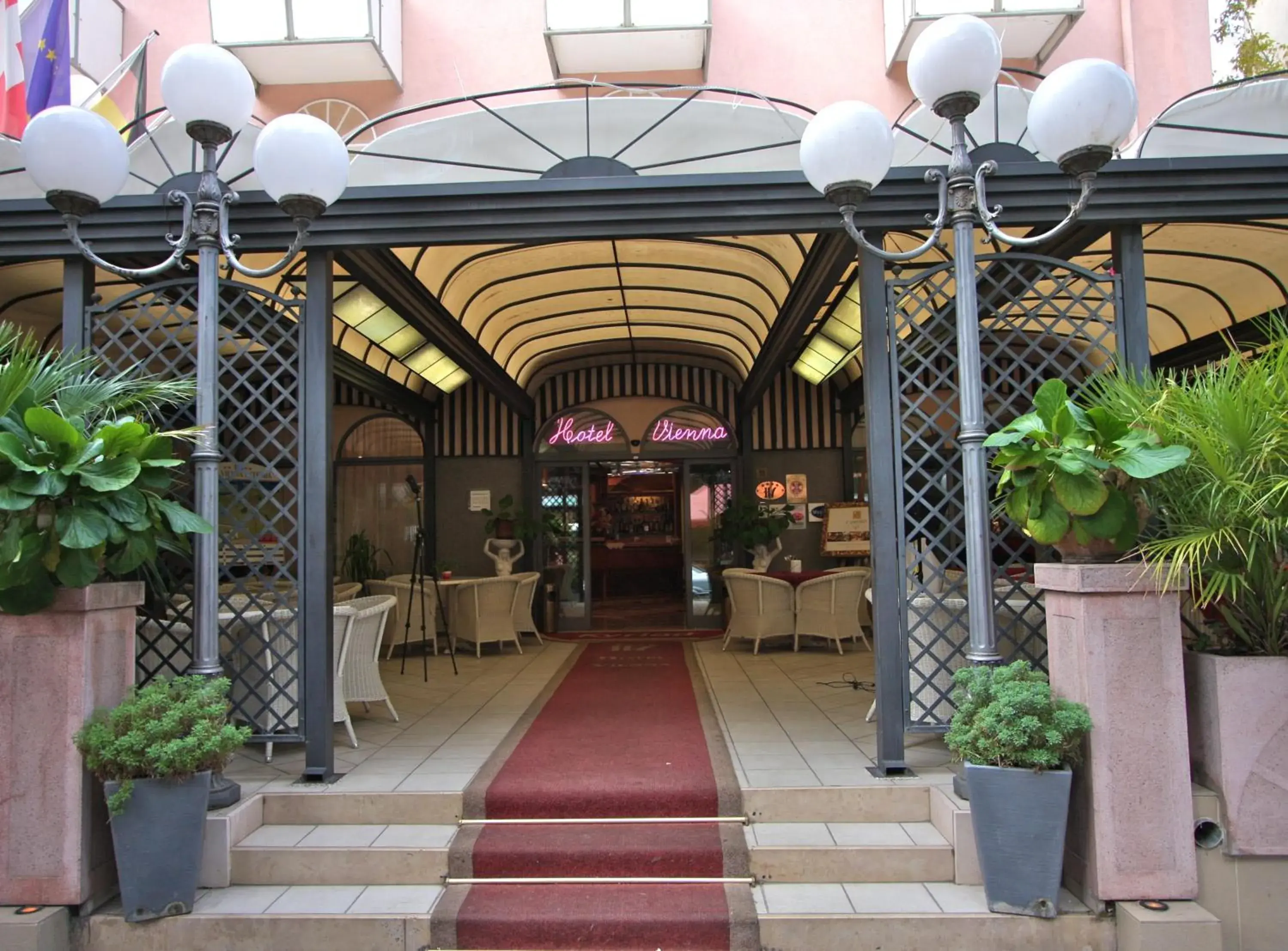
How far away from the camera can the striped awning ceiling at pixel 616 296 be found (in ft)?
20.4

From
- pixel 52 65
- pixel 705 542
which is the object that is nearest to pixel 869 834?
pixel 52 65

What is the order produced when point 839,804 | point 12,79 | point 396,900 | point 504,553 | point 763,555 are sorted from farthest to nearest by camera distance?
point 504,553 → point 763,555 → point 12,79 → point 839,804 → point 396,900

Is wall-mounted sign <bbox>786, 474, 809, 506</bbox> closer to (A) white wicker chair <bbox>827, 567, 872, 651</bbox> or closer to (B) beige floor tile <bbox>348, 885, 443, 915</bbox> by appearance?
(A) white wicker chair <bbox>827, 567, 872, 651</bbox>

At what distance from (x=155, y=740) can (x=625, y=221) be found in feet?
9.94

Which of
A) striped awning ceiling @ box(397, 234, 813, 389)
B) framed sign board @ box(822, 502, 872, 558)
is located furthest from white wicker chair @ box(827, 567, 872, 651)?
striped awning ceiling @ box(397, 234, 813, 389)

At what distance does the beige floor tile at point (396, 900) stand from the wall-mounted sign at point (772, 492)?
7897 millimetres

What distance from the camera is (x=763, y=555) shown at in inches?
373

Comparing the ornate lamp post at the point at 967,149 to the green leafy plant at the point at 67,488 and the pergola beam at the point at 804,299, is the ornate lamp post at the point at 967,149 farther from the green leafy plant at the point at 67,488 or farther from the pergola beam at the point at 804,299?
the green leafy plant at the point at 67,488

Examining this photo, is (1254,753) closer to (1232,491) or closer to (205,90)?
Result: (1232,491)

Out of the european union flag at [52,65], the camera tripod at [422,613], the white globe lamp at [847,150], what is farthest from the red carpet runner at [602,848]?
the european union flag at [52,65]

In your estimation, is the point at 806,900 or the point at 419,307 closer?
the point at 806,900

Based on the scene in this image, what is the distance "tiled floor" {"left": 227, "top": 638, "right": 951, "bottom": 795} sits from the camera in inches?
159

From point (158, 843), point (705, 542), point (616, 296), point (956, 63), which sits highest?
point (616, 296)

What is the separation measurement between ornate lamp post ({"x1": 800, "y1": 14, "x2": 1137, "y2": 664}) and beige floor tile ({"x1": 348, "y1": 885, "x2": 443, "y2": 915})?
7.55 feet
